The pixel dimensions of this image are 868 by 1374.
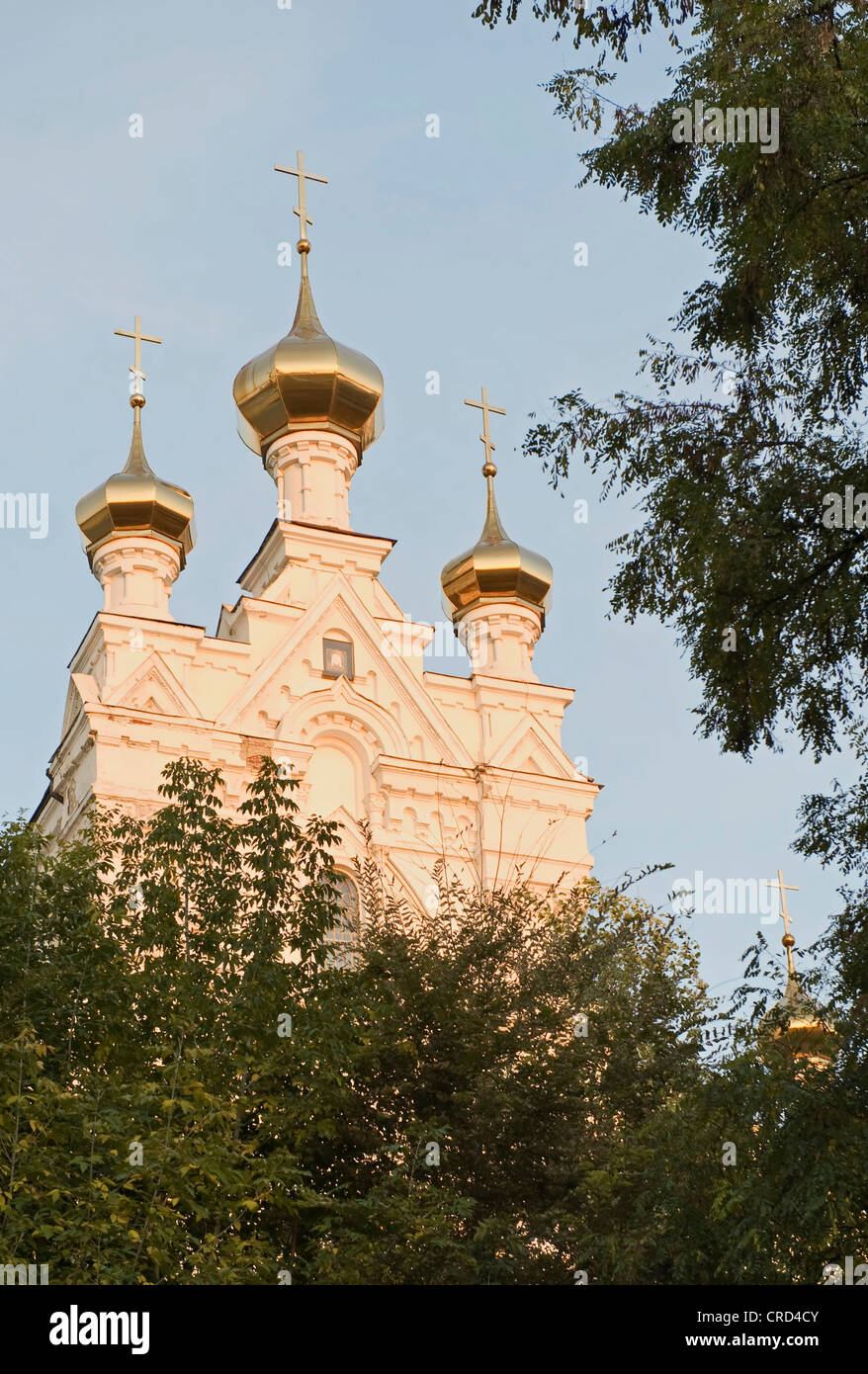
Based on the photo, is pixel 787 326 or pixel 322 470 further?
pixel 322 470

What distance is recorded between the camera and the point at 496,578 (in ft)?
122

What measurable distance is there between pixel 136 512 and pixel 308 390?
13.4ft

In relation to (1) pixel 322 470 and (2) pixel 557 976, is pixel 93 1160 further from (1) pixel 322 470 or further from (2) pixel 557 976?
(1) pixel 322 470

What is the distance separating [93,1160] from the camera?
14.4 m

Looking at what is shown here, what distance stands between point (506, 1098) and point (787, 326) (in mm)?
7596

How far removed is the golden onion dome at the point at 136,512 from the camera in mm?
34500

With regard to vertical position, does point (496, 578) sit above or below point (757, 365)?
above

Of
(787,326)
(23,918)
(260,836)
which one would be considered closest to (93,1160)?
(23,918)

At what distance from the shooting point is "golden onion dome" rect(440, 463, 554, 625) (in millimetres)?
37312

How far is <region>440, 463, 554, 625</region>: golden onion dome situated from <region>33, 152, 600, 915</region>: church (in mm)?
36

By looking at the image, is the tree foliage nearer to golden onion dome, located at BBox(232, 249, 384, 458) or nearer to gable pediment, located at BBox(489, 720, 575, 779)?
gable pediment, located at BBox(489, 720, 575, 779)

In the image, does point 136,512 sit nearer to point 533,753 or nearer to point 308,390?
point 308,390

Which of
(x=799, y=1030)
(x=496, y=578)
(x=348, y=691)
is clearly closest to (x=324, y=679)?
(x=348, y=691)

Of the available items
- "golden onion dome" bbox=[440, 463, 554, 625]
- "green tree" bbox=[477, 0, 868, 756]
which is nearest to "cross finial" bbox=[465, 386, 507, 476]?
"golden onion dome" bbox=[440, 463, 554, 625]
